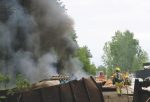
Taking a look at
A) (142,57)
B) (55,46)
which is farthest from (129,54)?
(55,46)

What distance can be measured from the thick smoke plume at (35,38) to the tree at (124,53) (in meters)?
68.9

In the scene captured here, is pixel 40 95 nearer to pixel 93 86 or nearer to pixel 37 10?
pixel 93 86

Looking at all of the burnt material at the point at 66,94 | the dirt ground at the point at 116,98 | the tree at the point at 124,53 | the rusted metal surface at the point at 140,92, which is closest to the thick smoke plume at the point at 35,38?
the dirt ground at the point at 116,98

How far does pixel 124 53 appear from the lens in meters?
93.2

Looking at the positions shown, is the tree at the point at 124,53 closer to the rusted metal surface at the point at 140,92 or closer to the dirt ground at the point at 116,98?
the dirt ground at the point at 116,98

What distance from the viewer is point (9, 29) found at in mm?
20594

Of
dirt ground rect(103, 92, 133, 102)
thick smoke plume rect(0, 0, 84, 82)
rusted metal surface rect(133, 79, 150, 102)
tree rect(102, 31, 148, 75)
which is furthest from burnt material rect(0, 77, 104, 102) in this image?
tree rect(102, 31, 148, 75)

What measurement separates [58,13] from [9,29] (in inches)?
154

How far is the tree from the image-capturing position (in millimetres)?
92500

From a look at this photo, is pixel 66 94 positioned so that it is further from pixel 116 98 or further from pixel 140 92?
pixel 116 98

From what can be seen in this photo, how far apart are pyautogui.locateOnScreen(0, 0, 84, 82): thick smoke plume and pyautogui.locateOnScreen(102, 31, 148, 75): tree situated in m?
68.9

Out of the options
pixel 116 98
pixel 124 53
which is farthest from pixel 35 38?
pixel 124 53

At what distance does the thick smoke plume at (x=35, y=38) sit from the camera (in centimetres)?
2009

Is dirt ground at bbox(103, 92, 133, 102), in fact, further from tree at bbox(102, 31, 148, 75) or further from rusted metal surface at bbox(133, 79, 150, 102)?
tree at bbox(102, 31, 148, 75)
